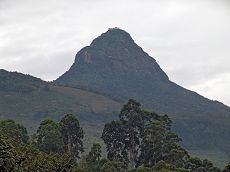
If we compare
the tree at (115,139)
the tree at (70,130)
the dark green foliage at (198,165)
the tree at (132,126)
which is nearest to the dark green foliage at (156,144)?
the tree at (132,126)

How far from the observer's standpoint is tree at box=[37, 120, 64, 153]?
252 ft

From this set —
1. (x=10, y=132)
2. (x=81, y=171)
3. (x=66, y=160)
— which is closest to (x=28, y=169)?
(x=66, y=160)

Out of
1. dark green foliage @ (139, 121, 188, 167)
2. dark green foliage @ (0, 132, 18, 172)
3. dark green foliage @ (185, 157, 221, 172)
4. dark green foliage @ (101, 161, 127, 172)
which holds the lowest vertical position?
dark green foliage @ (0, 132, 18, 172)

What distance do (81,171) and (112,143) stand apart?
31196 millimetres

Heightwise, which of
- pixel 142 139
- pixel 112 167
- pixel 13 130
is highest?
pixel 142 139

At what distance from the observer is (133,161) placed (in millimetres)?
88312

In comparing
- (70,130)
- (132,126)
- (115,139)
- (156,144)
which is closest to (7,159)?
(70,130)

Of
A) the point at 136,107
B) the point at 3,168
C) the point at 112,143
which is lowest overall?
the point at 3,168

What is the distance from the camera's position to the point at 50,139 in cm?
7631

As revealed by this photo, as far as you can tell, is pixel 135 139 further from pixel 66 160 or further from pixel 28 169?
pixel 28 169

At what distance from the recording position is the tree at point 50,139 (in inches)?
3019

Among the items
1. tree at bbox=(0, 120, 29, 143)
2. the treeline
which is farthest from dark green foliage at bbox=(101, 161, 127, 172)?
tree at bbox=(0, 120, 29, 143)

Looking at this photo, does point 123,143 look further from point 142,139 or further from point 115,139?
point 142,139

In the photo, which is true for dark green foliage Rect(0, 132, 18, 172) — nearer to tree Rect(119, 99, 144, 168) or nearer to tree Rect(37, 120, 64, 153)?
tree Rect(37, 120, 64, 153)
